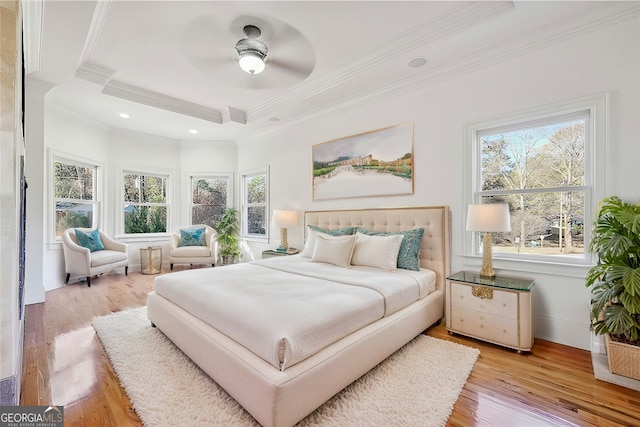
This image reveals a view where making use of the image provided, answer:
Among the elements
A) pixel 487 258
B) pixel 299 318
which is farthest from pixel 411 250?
pixel 299 318

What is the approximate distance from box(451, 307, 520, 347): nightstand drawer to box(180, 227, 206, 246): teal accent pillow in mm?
4811

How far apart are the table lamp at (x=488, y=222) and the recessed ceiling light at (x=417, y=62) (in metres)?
1.58

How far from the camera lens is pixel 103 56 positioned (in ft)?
9.99

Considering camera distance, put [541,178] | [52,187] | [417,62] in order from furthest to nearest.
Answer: [52,187]
[417,62]
[541,178]

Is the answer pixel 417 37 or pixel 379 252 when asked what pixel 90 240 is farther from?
pixel 417 37

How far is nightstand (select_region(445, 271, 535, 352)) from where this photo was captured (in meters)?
2.28

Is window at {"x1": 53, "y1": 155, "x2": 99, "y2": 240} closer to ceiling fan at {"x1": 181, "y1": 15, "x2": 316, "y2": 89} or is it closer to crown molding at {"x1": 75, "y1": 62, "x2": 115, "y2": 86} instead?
crown molding at {"x1": 75, "y1": 62, "x2": 115, "y2": 86}

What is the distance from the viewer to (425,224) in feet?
10.4

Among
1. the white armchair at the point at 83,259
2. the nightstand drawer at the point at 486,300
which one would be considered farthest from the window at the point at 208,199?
the nightstand drawer at the point at 486,300

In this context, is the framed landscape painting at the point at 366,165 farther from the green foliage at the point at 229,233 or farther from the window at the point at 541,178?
→ the green foliage at the point at 229,233

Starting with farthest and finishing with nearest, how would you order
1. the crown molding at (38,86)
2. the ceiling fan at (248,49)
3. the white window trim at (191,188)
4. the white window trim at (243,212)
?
the white window trim at (191,188)
the white window trim at (243,212)
the crown molding at (38,86)
the ceiling fan at (248,49)

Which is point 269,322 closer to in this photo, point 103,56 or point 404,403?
point 404,403

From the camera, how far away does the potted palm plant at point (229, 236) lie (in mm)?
5652

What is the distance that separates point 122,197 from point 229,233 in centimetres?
211
